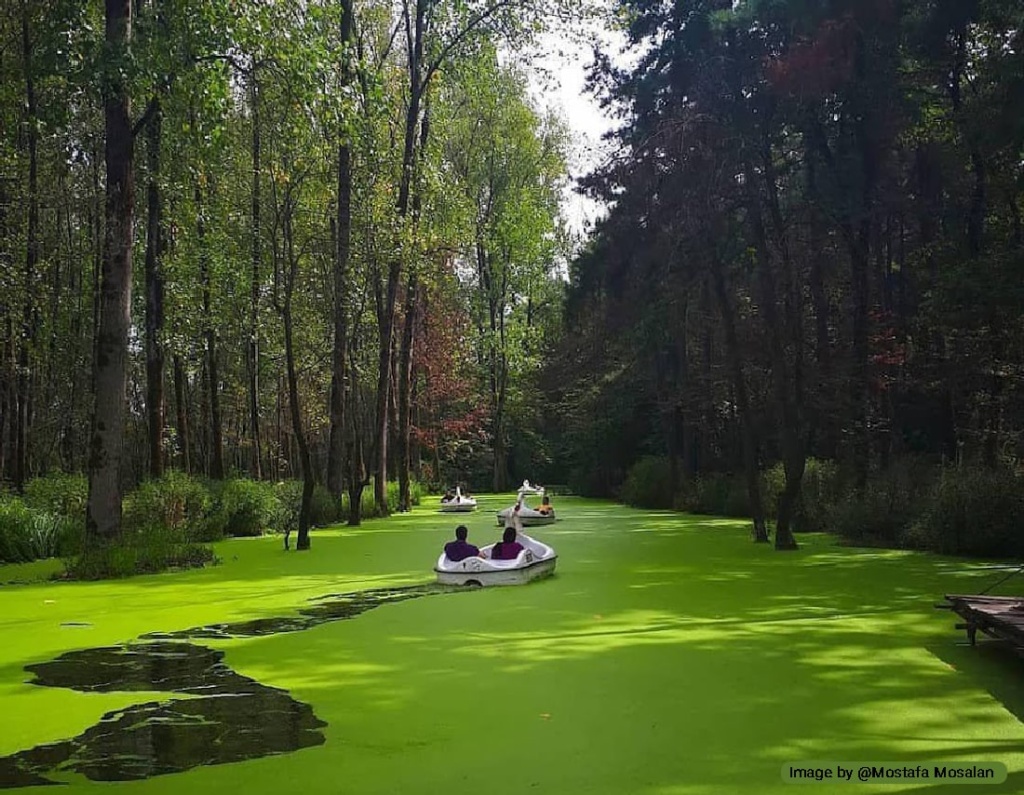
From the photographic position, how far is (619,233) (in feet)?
48.1

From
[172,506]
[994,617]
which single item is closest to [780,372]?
[994,617]

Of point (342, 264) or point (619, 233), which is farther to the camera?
point (619, 233)

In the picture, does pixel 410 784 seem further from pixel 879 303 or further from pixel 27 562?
pixel 879 303

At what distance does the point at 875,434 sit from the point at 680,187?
6.90 m

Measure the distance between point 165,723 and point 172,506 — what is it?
379 inches

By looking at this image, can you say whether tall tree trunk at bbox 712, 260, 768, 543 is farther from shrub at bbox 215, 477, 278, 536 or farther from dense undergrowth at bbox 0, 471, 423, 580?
shrub at bbox 215, 477, 278, 536

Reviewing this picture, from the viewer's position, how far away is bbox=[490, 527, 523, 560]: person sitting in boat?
9797 mm

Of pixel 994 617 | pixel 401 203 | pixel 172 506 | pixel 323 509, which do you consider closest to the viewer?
pixel 994 617

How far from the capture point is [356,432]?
2258 centimetres

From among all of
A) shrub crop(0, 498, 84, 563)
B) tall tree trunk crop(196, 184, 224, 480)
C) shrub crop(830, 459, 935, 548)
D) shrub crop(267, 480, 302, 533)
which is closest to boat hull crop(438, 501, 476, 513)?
shrub crop(267, 480, 302, 533)

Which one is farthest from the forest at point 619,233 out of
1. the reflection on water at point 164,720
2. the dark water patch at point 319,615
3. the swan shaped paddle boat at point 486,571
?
the reflection on water at point 164,720

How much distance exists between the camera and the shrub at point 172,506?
12.9 m

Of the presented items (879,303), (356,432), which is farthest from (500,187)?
(879,303)

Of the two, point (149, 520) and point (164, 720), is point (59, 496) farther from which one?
point (164, 720)
